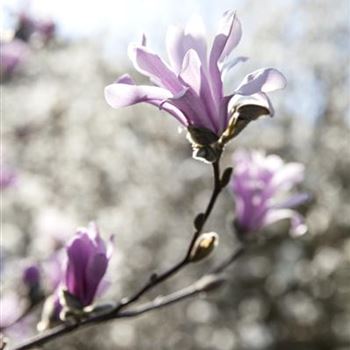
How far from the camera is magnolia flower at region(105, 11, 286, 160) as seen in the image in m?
0.85

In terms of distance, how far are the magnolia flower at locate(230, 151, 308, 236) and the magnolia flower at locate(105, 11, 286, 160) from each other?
44 cm

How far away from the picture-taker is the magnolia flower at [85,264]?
1.00 metres

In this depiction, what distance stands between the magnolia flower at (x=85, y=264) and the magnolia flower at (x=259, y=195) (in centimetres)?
37

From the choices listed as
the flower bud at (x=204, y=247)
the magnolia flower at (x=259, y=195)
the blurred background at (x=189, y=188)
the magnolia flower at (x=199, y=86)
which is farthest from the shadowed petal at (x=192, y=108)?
the blurred background at (x=189, y=188)

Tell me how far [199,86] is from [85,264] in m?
0.29

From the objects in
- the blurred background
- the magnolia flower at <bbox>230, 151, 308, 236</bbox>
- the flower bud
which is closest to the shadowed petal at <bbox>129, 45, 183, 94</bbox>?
the flower bud

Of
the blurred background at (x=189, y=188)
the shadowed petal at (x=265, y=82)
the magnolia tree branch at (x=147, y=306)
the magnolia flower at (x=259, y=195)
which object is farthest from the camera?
the blurred background at (x=189, y=188)

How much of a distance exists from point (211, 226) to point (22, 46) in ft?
→ 11.0

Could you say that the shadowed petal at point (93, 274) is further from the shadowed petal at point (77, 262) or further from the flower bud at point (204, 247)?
the flower bud at point (204, 247)

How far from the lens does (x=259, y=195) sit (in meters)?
1.34

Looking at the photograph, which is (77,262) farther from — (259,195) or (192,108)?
(259,195)

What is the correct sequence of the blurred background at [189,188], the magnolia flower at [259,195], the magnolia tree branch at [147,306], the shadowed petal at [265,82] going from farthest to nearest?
the blurred background at [189,188] < the magnolia flower at [259,195] < the magnolia tree branch at [147,306] < the shadowed petal at [265,82]

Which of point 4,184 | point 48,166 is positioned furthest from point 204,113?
point 48,166

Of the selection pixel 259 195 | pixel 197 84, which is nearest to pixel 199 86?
pixel 197 84
